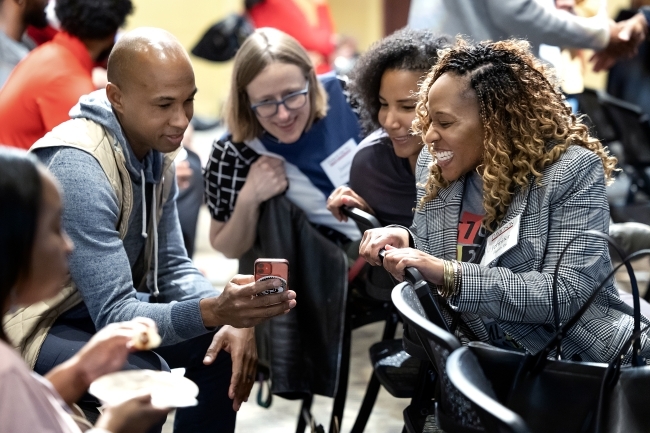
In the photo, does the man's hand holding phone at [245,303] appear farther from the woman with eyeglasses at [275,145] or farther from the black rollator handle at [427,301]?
the woman with eyeglasses at [275,145]

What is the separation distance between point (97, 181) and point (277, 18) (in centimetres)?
435

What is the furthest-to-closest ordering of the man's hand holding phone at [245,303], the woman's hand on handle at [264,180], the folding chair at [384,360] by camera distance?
the woman's hand on handle at [264,180]
the folding chair at [384,360]
the man's hand holding phone at [245,303]

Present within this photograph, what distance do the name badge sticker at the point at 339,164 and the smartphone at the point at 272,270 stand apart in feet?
3.31

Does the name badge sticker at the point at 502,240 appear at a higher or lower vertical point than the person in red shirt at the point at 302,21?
lower

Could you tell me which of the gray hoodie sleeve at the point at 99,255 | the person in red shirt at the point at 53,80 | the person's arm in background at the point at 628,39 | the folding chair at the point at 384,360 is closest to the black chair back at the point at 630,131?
the person's arm in background at the point at 628,39

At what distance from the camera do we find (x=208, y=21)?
39.8 ft

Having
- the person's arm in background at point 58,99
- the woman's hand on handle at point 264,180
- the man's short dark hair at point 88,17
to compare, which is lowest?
the woman's hand on handle at point 264,180

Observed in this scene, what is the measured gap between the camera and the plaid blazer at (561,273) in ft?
6.41

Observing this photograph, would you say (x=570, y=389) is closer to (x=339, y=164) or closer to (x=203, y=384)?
(x=203, y=384)

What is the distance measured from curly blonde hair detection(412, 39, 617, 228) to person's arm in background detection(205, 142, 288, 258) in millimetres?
1034

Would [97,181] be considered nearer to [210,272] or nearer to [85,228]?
[85,228]

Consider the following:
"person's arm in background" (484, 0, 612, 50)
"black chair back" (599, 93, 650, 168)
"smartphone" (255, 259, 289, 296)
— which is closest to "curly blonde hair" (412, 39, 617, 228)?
"smartphone" (255, 259, 289, 296)

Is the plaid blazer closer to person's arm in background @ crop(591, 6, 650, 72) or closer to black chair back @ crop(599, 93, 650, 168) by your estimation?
person's arm in background @ crop(591, 6, 650, 72)

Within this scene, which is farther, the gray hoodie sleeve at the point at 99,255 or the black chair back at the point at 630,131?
the black chair back at the point at 630,131
